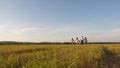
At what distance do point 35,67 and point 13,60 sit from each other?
2.12 m

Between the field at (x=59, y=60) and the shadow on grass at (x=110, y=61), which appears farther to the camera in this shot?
the shadow on grass at (x=110, y=61)

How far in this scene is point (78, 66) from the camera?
18.1ft

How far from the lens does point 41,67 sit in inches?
184

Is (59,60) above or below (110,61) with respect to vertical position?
above

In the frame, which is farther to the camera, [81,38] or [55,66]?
[81,38]

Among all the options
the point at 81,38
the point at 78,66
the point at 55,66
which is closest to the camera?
the point at 55,66

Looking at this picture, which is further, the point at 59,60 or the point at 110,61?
the point at 110,61

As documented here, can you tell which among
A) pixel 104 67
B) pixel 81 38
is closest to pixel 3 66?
pixel 104 67

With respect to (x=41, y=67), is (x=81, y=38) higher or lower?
higher

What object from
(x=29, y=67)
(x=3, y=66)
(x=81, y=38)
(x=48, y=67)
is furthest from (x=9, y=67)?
(x=81, y=38)

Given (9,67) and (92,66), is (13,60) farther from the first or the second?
(92,66)

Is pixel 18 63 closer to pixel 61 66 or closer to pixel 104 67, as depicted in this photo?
pixel 61 66

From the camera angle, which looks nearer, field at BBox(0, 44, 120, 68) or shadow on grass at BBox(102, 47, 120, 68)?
field at BBox(0, 44, 120, 68)

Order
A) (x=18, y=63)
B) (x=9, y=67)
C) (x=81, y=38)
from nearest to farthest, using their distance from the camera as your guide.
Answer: (x=9, y=67) → (x=18, y=63) → (x=81, y=38)
